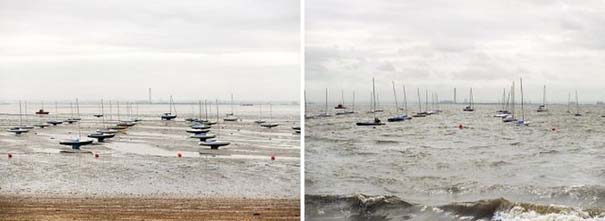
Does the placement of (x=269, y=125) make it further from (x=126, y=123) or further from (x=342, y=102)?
(x=126, y=123)

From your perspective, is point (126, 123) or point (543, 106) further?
point (126, 123)

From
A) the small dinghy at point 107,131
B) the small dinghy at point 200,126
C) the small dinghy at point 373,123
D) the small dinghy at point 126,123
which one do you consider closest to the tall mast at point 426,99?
the small dinghy at point 373,123

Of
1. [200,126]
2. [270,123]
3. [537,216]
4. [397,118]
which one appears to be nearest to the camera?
[537,216]

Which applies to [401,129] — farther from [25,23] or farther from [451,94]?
[25,23]

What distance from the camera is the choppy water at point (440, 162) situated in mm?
3545

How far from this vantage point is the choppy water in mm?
3545

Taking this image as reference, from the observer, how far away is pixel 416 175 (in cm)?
364

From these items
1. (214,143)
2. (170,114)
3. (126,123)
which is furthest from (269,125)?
(126,123)

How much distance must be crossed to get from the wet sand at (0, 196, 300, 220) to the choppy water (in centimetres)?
33

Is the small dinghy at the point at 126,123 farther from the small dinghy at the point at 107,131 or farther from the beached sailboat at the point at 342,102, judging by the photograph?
the beached sailboat at the point at 342,102

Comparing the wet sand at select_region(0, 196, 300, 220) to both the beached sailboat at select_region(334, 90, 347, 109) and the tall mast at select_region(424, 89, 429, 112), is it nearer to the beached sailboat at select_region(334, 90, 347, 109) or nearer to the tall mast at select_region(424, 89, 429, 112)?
the beached sailboat at select_region(334, 90, 347, 109)

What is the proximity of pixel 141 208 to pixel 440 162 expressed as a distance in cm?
176

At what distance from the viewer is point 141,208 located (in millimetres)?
3805

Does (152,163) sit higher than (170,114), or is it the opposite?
(170,114)
